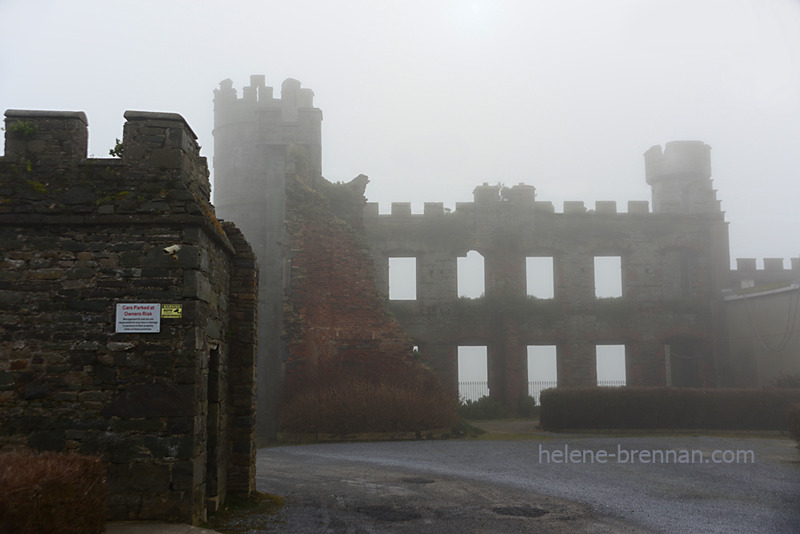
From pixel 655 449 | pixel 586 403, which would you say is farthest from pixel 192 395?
pixel 586 403

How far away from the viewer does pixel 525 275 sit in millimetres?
26328

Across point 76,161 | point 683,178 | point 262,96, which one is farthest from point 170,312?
point 683,178

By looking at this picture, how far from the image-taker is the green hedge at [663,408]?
18906mm

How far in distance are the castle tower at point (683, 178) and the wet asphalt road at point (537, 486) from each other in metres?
13.4

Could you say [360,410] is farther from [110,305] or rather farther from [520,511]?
[110,305]

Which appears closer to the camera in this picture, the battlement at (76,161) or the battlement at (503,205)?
the battlement at (76,161)

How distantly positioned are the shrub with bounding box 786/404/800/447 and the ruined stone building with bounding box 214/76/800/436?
11704mm

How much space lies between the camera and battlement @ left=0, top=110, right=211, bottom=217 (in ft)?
22.3

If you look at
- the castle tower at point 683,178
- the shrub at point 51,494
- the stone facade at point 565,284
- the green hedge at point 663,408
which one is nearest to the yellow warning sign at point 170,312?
the shrub at point 51,494

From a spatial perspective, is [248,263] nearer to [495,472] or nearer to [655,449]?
[495,472]

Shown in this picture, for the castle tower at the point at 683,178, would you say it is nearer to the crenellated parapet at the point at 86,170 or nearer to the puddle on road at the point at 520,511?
the puddle on road at the point at 520,511

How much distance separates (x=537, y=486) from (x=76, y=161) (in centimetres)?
764

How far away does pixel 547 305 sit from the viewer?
25.7 metres

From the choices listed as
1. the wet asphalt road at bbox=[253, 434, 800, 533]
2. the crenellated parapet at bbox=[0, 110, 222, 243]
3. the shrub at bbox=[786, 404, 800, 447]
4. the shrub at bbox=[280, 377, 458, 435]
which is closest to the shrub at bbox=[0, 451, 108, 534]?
the wet asphalt road at bbox=[253, 434, 800, 533]
